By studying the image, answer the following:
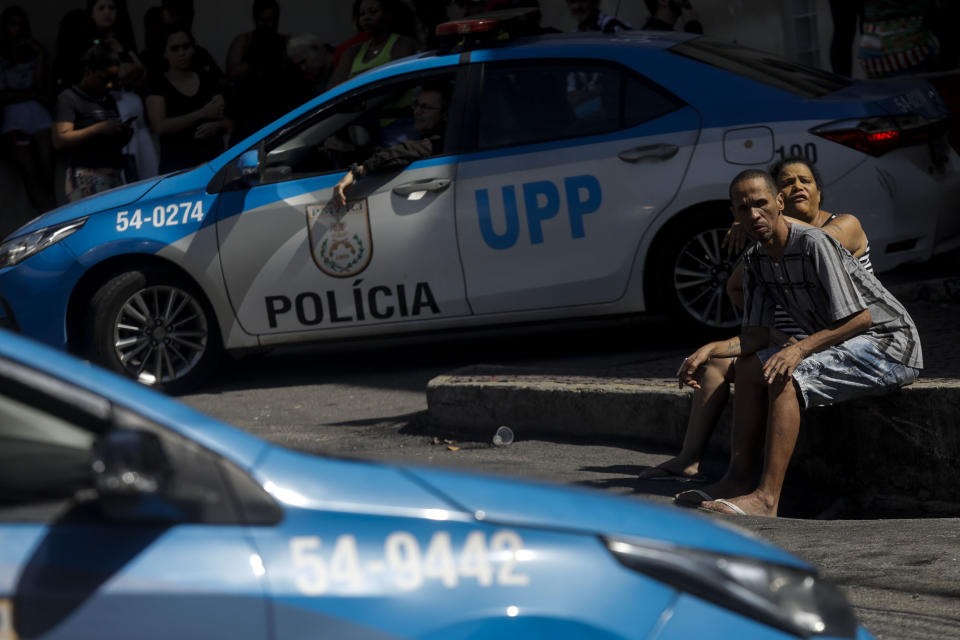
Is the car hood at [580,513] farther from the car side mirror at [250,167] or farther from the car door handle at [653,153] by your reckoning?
the car side mirror at [250,167]

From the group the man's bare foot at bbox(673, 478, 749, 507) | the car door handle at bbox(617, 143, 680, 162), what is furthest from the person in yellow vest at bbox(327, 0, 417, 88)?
the man's bare foot at bbox(673, 478, 749, 507)

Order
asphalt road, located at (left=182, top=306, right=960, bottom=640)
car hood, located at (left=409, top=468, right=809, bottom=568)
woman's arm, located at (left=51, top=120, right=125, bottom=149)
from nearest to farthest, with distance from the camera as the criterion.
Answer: car hood, located at (left=409, top=468, right=809, bottom=568)
asphalt road, located at (left=182, top=306, right=960, bottom=640)
woman's arm, located at (left=51, top=120, right=125, bottom=149)

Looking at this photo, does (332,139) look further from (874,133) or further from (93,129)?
(874,133)

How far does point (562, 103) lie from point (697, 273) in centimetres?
113

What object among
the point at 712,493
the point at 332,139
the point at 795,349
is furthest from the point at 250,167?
the point at 795,349

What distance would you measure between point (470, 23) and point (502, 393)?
2.18 metres

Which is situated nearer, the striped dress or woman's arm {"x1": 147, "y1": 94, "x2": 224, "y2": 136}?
the striped dress

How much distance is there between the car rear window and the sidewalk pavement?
45.7 inches

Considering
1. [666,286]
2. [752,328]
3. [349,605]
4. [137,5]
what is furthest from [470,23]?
[137,5]

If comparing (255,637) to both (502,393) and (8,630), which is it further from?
(502,393)

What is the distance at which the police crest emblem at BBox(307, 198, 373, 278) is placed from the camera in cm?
724

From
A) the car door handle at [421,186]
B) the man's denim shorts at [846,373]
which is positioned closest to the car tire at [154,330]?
the car door handle at [421,186]

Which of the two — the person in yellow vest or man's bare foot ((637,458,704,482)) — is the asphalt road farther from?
the person in yellow vest

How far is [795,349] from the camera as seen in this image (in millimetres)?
4875
